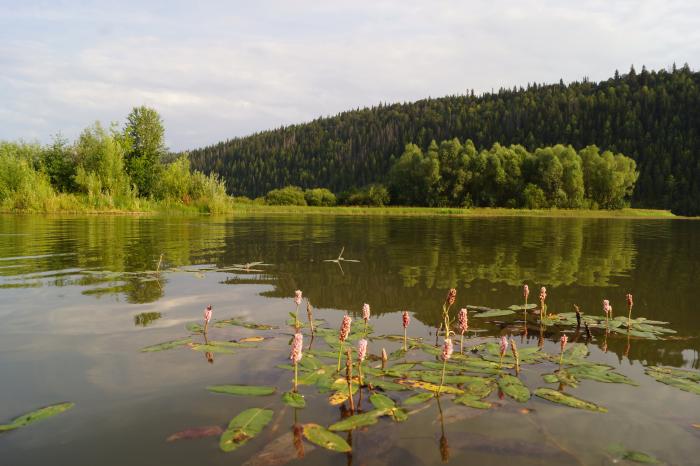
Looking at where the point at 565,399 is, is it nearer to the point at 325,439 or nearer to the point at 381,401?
the point at 381,401

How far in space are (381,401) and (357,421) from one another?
43cm

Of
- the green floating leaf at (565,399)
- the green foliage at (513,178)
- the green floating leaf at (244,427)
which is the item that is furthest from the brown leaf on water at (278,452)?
the green foliage at (513,178)

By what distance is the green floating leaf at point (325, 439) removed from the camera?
3115 millimetres

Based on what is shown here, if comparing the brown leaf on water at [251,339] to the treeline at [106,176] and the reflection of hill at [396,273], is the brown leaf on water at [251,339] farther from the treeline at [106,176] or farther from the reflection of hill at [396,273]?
the treeline at [106,176]

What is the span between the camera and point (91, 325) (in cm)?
604

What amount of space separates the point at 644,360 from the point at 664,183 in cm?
18526

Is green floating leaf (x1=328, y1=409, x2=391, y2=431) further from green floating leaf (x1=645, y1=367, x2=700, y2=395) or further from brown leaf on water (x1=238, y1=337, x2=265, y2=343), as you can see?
green floating leaf (x1=645, y1=367, x2=700, y2=395)

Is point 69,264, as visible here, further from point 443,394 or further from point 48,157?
point 48,157

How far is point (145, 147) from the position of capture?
54.3 m

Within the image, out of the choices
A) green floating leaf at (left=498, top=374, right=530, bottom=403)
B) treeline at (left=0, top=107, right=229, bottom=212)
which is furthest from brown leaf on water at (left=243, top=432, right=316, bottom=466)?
treeline at (left=0, top=107, right=229, bottom=212)

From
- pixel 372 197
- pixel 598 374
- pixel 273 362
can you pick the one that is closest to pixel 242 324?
pixel 273 362

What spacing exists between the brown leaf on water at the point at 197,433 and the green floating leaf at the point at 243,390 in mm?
524

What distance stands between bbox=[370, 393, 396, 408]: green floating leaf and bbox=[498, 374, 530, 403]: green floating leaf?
1.12m

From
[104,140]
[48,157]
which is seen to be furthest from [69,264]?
[48,157]
